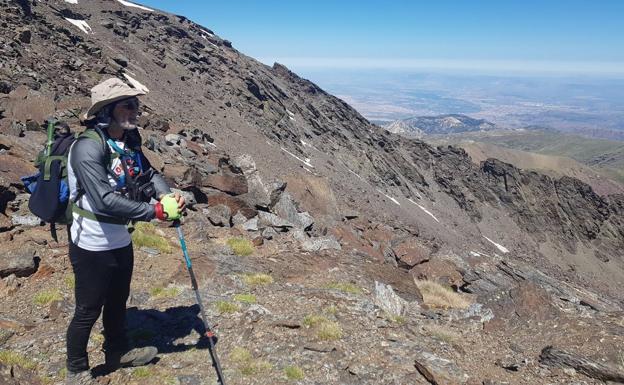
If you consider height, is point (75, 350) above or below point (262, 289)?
above

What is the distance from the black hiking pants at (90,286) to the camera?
228 inches

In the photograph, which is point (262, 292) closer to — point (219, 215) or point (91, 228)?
point (91, 228)

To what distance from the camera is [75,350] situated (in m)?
6.07

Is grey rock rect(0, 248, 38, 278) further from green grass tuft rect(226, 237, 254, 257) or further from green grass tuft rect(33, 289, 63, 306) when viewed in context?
green grass tuft rect(226, 237, 254, 257)

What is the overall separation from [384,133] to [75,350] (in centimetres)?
11371

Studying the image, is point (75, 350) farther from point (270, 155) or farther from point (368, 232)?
point (270, 155)

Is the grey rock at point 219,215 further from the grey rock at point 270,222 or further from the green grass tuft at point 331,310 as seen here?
the green grass tuft at point 331,310

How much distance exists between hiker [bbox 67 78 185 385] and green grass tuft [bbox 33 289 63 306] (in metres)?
3.38

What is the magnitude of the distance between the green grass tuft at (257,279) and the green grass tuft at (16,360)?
528 cm

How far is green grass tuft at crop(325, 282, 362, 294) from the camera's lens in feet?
38.3

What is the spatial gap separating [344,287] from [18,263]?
24.7 feet

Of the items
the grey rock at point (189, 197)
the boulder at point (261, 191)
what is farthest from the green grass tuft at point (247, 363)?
the boulder at point (261, 191)

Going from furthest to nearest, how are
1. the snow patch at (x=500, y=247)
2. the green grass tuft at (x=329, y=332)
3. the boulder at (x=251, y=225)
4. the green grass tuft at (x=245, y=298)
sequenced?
1. the snow patch at (x=500, y=247)
2. the boulder at (x=251, y=225)
3. the green grass tuft at (x=245, y=298)
4. the green grass tuft at (x=329, y=332)

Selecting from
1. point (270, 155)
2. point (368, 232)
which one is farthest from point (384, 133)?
point (368, 232)
